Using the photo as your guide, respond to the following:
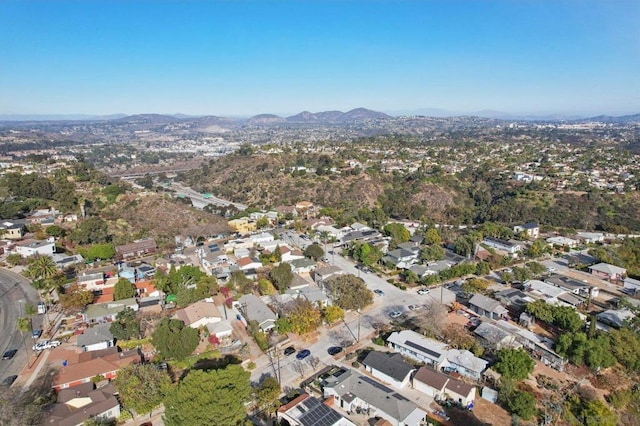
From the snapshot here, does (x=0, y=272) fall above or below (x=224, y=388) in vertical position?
below

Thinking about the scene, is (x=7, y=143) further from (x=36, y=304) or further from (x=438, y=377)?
(x=438, y=377)

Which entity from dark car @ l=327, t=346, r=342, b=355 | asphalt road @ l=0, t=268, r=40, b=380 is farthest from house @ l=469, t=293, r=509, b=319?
asphalt road @ l=0, t=268, r=40, b=380

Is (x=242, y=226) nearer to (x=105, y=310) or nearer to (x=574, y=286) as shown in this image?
(x=105, y=310)

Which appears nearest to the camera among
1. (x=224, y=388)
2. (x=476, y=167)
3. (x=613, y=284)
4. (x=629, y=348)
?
(x=224, y=388)

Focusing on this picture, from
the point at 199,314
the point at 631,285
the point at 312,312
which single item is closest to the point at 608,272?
the point at 631,285

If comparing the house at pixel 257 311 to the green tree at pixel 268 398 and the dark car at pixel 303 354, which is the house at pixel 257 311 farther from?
the green tree at pixel 268 398

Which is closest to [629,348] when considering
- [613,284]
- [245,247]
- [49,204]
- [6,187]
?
[613,284]

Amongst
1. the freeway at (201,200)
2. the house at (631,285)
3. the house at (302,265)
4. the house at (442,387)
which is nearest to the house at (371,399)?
the house at (442,387)
